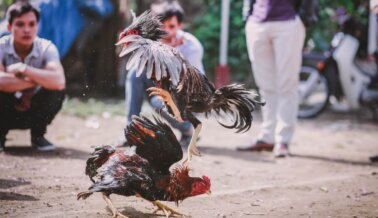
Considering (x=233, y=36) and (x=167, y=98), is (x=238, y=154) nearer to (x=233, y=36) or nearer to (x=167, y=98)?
(x=167, y=98)

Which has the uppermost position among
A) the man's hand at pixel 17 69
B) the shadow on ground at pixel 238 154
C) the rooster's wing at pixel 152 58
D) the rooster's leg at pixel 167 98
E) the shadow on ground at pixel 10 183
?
the rooster's wing at pixel 152 58

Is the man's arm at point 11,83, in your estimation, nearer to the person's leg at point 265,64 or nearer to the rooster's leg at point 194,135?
the rooster's leg at point 194,135

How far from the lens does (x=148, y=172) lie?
3352mm

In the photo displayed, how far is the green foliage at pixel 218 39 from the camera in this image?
366 inches

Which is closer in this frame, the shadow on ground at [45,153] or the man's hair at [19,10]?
the man's hair at [19,10]

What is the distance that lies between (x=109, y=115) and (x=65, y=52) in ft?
4.43

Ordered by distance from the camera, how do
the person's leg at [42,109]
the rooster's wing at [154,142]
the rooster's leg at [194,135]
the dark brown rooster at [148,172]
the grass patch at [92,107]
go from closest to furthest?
the dark brown rooster at [148,172], the rooster's wing at [154,142], the rooster's leg at [194,135], the person's leg at [42,109], the grass patch at [92,107]

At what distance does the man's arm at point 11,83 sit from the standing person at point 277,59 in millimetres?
2347

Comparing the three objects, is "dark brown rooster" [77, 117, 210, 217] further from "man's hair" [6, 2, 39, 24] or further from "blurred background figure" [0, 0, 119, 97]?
"blurred background figure" [0, 0, 119, 97]

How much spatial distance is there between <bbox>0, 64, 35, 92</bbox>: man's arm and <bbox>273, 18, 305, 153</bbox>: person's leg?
2490mm

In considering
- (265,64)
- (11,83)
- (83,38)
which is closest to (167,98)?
(11,83)

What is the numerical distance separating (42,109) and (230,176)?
198 cm

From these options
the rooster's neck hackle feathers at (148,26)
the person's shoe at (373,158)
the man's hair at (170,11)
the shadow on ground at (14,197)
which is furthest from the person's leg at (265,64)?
the shadow on ground at (14,197)

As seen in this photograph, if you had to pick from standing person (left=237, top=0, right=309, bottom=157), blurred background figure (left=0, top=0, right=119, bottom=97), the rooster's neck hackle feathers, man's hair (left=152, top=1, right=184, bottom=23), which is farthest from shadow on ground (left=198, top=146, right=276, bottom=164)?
blurred background figure (left=0, top=0, right=119, bottom=97)
